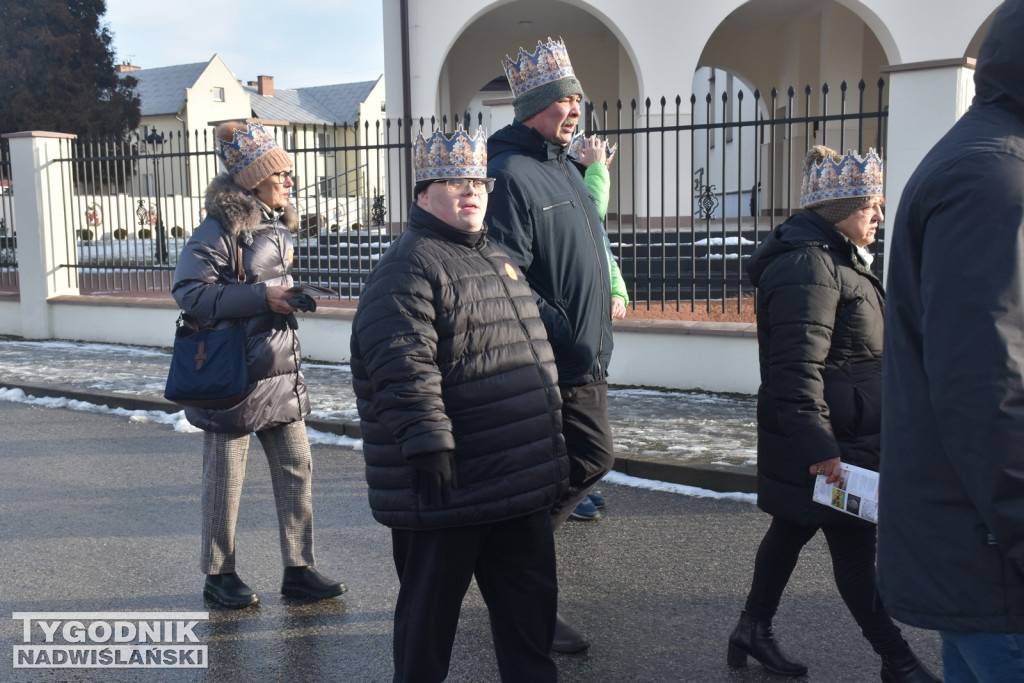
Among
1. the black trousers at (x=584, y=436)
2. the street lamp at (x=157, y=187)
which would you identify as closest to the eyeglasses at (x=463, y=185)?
the black trousers at (x=584, y=436)

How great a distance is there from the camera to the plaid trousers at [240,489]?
4.02 meters

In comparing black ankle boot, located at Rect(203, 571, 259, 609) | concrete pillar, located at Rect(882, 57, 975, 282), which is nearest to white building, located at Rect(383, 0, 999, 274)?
concrete pillar, located at Rect(882, 57, 975, 282)

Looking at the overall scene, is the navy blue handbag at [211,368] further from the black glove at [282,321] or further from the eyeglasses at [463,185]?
the eyeglasses at [463,185]

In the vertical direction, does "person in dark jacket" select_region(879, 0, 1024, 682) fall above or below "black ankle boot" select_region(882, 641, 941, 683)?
above

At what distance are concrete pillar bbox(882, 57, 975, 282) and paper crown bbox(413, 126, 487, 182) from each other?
4645 millimetres

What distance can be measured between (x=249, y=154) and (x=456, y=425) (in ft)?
5.73

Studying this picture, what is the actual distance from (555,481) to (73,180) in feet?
34.4

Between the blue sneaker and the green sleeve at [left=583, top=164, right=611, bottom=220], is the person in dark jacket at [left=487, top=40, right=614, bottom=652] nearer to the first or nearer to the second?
the green sleeve at [left=583, top=164, right=611, bottom=220]

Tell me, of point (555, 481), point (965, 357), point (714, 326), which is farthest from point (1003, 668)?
point (714, 326)

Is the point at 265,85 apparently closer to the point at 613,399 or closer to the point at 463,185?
the point at 613,399

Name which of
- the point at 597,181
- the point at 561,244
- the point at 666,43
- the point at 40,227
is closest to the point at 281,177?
the point at 561,244

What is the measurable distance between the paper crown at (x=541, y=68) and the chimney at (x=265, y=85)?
6631cm

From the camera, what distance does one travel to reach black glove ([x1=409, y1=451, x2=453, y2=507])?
2.66 m

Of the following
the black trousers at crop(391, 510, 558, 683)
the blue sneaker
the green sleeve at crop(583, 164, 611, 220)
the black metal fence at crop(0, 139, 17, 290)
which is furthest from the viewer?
the black metal fence at crop(0, 139, 17, 290)
